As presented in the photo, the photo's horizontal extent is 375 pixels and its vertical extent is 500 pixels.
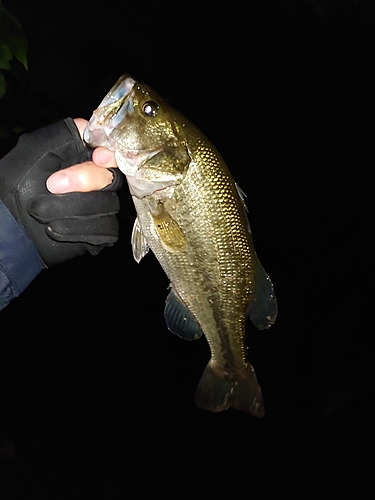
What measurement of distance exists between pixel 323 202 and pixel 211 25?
457 cm

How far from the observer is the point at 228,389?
2.30 m

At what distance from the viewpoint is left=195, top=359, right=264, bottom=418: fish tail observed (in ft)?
7.50

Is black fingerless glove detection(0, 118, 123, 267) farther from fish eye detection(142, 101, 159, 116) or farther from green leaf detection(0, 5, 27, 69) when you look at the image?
green leaf detection(0, 5, 27, 69)

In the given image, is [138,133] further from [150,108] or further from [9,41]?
[9,41]

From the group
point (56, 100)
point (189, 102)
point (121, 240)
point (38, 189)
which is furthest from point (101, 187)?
point (189, 102)

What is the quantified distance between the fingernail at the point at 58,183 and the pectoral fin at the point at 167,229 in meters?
0.37

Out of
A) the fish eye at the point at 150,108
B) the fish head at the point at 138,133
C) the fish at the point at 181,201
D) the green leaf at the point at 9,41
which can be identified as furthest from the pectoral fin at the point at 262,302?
the green leaf at the point at 9,41

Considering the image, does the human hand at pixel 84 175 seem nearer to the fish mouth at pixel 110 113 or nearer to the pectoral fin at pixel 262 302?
the fish mouth at pixel 110 113

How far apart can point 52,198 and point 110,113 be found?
1.33 feet

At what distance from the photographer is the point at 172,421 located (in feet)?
25.2

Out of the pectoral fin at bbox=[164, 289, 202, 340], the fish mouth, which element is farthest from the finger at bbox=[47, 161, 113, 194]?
the pectoral fin at bbox=[164, 289, 202, 340]

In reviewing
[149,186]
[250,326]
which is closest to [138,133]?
[149,186]

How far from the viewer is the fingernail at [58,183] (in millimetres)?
1708

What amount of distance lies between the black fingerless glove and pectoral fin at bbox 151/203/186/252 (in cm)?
20
